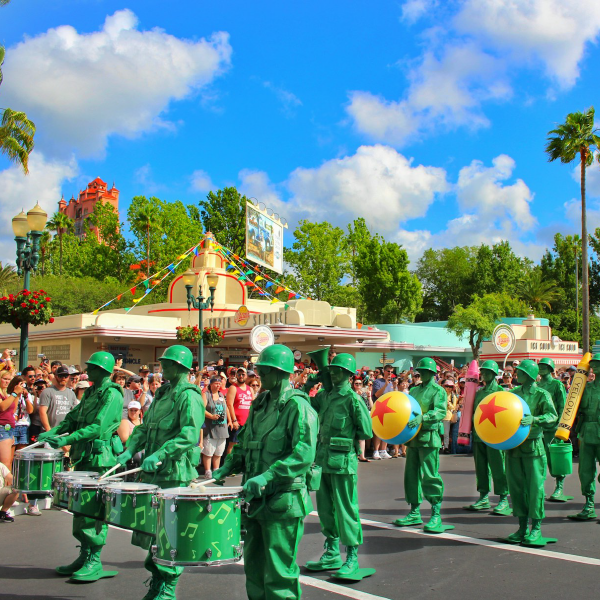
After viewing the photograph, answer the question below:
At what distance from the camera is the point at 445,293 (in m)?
73.4

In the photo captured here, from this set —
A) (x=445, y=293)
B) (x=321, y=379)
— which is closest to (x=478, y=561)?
(x=321, y=379)

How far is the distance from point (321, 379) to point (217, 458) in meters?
6.16

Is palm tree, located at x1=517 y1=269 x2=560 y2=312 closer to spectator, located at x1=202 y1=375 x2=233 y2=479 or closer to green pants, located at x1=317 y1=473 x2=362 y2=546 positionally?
spectator, located at x1=202 y1=375 x2=233 y2=479

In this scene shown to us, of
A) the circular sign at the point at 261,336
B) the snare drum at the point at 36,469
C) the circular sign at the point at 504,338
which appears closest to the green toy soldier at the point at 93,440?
the snare drum at the point at 36,469

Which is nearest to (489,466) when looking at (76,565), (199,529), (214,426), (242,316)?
(214,426)

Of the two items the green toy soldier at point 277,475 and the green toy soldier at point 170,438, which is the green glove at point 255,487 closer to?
the green toy soldier at point 277,475

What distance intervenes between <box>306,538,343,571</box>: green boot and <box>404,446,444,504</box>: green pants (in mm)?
1794

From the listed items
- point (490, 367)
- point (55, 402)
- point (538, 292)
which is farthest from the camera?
point (538, 292)

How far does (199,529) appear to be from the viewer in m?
3.93

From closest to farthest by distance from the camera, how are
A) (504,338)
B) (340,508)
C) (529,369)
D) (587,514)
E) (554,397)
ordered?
(340,508), (529,369), (587,514), (554,397), (504,338)

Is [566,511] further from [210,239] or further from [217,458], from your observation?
[210,239]

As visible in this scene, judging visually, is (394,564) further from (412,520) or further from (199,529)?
(199,529)

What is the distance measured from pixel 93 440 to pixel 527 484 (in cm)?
464

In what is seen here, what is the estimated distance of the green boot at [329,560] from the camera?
20.9 ft
